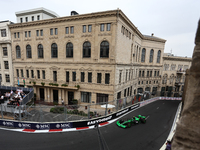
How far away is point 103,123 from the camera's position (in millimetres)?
15180

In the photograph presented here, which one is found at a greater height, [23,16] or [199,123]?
[23,16]

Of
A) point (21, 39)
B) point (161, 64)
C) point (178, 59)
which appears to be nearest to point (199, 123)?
point (21, 39)

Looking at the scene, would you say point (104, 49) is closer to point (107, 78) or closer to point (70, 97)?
point (107, 78)

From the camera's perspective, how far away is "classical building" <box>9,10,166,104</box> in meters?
20.8

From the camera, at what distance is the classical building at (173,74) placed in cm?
3959

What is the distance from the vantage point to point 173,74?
135 ft

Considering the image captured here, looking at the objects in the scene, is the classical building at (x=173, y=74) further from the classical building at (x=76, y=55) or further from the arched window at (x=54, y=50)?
the arched window at (x=54, y=50)

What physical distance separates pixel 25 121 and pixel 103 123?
402 inches

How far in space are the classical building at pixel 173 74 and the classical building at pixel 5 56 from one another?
49844 millimetres

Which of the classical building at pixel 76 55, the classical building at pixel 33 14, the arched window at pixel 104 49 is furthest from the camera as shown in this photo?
the classical building at pixel 33 14

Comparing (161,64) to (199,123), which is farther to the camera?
(161,64)

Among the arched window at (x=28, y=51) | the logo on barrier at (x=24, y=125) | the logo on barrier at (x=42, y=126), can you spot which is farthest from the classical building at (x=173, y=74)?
the arched window at (x=28, y=51)

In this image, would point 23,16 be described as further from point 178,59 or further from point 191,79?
point 178,59

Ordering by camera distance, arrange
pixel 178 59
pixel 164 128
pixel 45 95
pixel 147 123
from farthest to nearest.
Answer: pixel 178 59, pixel 45 95, pixel 147 123, pixel 164 128
